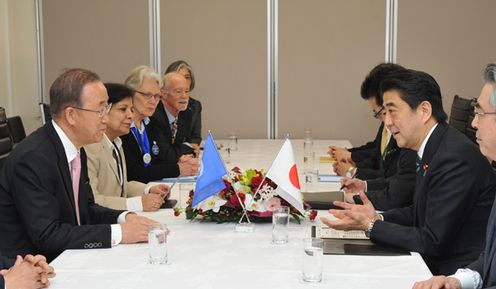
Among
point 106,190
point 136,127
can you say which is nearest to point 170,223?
point 106,190

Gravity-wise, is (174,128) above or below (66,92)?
below

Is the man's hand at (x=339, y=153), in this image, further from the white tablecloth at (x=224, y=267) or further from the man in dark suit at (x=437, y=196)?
the white tablecloth at (x=224, y=267)

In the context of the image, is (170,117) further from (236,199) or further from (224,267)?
(224,267)

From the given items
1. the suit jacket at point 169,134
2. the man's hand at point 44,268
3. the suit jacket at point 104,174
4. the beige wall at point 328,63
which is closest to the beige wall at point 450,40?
the beige wall at point 328,63

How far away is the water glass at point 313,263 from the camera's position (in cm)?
230

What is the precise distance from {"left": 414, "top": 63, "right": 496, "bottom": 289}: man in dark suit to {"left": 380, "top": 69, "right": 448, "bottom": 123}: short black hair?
0.58m

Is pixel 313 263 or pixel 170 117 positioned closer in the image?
pixel 313 263

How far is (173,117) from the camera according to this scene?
580cm

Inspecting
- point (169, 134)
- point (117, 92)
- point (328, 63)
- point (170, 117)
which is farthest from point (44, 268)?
point (328, 63)

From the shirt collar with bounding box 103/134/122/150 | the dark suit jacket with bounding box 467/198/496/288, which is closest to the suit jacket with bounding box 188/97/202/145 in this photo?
the shirt collar with bounding box 103/134/122/150

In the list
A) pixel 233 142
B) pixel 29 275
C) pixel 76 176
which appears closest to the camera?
pixel 29 275

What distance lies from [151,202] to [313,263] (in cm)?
137

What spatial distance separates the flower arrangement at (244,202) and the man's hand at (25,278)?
39.5 inches

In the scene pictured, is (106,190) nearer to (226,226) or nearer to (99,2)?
(226,226)
